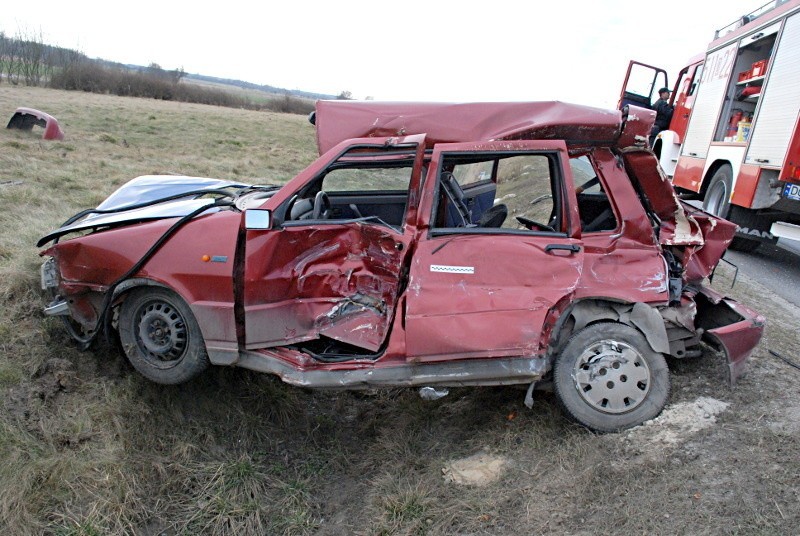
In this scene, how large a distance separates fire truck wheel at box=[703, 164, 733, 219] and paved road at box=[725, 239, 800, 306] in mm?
715

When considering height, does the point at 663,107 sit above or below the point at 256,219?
above

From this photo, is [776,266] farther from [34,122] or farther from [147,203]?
[34,122]

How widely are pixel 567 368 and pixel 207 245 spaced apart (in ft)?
7.96

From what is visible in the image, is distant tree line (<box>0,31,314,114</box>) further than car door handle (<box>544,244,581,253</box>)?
Yes

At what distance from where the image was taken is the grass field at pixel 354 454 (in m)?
3.10

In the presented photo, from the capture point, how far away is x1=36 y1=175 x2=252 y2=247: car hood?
417 centimetres

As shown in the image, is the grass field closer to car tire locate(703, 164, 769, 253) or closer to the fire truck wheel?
car tire locate(703, 164, 769, 253)

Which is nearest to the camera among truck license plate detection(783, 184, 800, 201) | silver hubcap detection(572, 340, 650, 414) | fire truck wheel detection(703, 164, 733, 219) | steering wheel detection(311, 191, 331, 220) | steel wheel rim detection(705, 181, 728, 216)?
silver hubcap detection(572, 340, 650, 414)

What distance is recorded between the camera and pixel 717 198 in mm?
9117

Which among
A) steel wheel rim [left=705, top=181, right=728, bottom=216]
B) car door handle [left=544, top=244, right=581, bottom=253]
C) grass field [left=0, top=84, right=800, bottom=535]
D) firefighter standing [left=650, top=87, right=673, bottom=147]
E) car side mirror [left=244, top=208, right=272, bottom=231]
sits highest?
firefighter standing [left=650, top=87, right=673, bottom=147]

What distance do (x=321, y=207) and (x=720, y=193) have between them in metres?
7.36

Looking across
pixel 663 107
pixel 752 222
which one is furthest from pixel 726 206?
pixel 663 107

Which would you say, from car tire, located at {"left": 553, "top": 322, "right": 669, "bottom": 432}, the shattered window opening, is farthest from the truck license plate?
car tire, located at {"left": 553, "top": 322, "right": 669, "bottom": 432}

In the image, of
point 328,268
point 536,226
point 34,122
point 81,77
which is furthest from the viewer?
point 81,77
